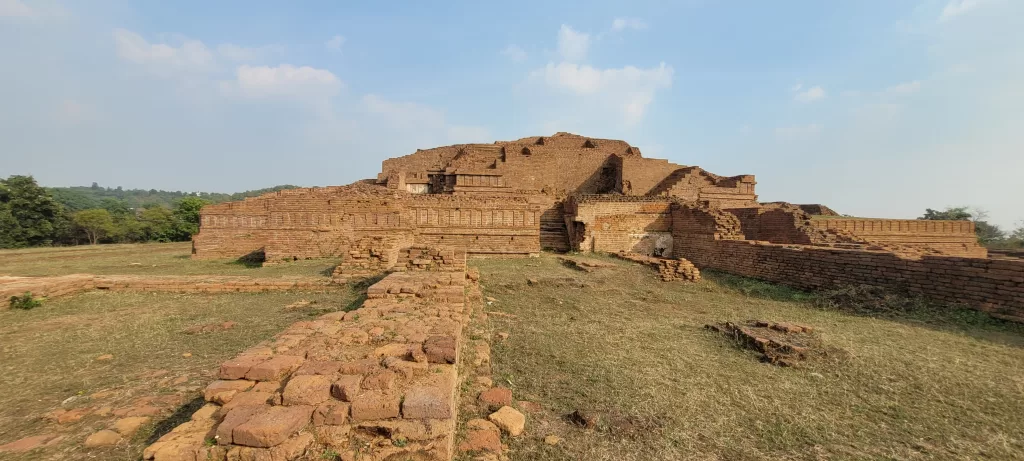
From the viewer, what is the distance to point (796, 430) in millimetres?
2826

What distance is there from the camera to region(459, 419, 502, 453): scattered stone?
245 cm

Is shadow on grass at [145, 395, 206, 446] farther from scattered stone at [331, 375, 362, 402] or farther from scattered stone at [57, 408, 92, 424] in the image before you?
scattered stone at [331, 375, 362, 402]

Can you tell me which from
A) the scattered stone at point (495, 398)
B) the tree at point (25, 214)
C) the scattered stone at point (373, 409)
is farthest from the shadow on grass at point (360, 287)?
the tree at point (25, 214)

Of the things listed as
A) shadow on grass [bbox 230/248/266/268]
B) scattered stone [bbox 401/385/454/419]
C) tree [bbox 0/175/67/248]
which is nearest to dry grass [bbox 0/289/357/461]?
scattered stone [bbox 401/385/454/419]

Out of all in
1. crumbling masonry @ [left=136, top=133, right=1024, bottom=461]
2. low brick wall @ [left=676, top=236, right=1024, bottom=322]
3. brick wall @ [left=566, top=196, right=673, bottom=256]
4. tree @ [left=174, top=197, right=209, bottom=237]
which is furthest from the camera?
tree @ [left=174, top=197, right=209, bottom=237]

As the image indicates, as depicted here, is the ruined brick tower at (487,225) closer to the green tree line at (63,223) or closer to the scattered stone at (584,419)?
the scattered stone at (584,419)

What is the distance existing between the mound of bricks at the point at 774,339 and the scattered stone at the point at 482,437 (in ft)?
10.7

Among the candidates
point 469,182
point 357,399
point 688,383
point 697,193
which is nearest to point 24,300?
point 357,399

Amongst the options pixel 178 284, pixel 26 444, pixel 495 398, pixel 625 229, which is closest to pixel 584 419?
pixel 495 398

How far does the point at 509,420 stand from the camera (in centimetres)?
277

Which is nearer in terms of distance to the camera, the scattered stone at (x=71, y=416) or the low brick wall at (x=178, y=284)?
the scattered stone at (x=71, y=416)

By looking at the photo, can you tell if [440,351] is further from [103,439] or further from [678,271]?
[678,271]

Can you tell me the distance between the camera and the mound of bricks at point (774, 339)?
419 cm

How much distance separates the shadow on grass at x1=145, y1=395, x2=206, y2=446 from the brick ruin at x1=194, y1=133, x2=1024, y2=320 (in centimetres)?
516
